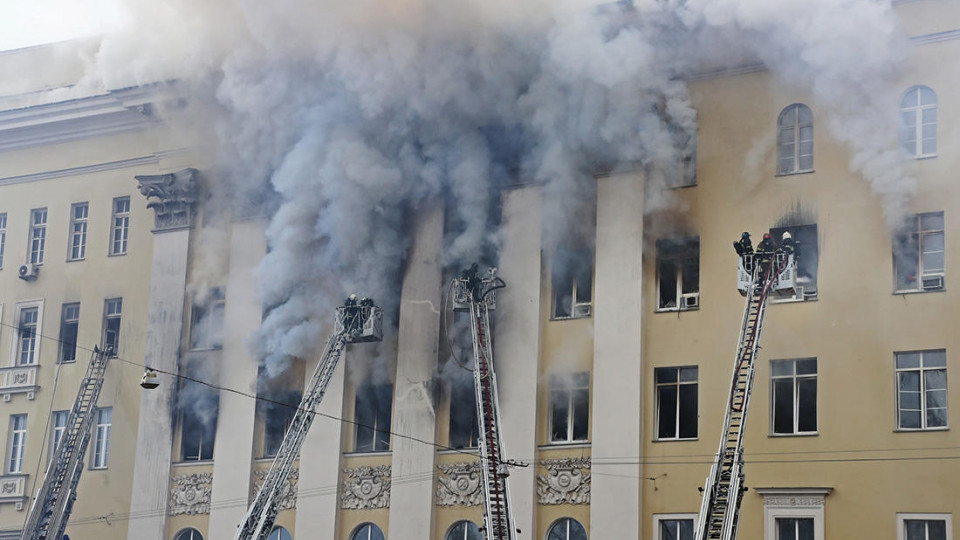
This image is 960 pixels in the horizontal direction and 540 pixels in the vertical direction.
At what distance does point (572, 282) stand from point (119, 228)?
490 inches

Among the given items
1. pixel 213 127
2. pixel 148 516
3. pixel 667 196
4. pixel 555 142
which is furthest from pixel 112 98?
pixel 667 196

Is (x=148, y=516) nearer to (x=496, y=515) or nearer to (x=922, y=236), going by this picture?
(x=496, y=515)

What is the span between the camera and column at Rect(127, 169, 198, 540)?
3288 centimetres

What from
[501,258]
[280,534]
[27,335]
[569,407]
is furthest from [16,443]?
[569,407]

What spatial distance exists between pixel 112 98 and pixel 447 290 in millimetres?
10671

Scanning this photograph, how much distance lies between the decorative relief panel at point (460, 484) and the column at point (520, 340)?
944 mm

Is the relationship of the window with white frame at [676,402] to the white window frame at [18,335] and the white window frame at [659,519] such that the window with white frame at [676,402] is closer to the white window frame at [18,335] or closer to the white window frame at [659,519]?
the white window frame at [659,519]

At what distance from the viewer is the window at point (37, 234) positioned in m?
36.6

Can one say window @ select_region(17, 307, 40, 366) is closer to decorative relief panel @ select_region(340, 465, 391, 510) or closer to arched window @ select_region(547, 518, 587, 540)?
decorative relief panel @ select_region(340, 465, 391, 510)

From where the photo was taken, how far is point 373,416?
30859mm

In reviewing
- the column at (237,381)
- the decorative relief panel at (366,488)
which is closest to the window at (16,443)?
the column at (237,381)

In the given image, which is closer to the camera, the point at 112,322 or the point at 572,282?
the point at 572,282

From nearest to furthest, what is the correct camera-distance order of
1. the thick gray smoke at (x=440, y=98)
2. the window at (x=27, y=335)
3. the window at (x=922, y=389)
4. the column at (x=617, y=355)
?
1. the window at (x=922, y=389)
2. the thick gray smoke at (x=440, y=98)
3. the column at (x=617, y=355)
4. the window at (x=27, y=335)

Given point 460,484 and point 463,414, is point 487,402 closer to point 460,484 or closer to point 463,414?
point 463,414
